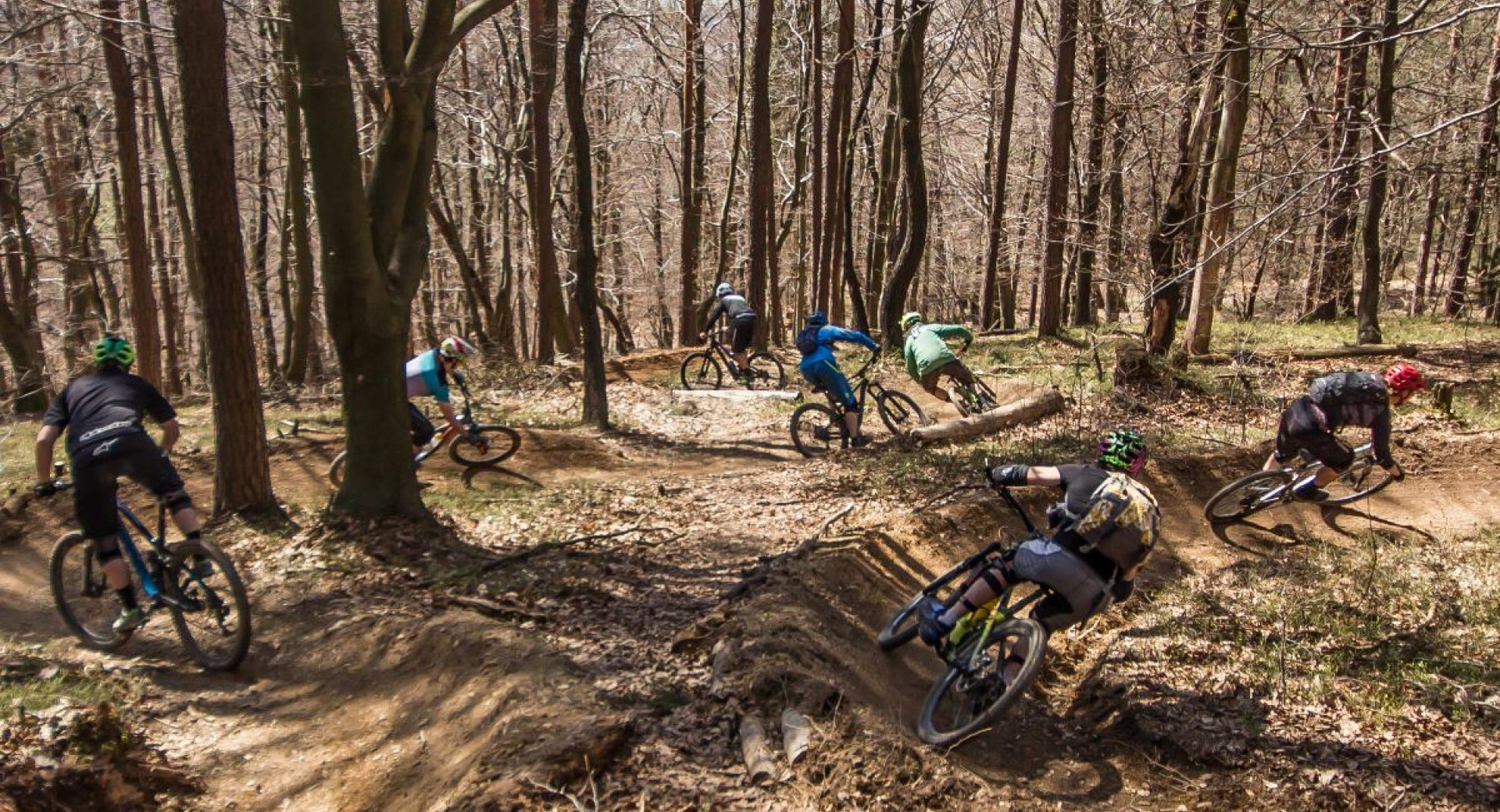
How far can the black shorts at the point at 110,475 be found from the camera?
21.5 feet

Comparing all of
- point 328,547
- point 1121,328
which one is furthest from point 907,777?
point 1121,328

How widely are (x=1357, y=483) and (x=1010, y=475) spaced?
6.65m

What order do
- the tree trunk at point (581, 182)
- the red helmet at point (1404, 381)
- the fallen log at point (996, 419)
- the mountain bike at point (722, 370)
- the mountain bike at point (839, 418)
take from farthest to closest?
the mountain bike at point (722, 370)
the tree trunk at point (581, 182)
the mountain bike at point (839, 418)
the fallen log at point (996, 419)
the red helmet at point (1404, 381)

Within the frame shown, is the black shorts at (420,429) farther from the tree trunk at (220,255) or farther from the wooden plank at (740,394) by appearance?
the wooden plank at (740,394)

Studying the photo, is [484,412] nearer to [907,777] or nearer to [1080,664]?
[1080,664]

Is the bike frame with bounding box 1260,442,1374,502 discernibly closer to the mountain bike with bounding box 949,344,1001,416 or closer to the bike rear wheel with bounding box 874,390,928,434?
the mountain bike with bounding box 949,344,1001,416

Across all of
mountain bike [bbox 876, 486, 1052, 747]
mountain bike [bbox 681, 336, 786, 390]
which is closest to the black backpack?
mountain bike [bbox 681, 336, 786, 390]

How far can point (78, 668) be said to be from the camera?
6723mm

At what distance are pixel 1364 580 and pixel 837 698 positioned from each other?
553 centimetres

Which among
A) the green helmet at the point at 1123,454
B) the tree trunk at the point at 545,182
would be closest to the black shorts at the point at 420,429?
the green helmet at the point at 1123,454

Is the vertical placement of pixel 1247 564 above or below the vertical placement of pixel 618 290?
below

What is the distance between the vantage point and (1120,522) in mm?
5750

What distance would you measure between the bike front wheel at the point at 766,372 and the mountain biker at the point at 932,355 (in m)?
4.44

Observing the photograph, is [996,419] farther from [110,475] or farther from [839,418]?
[110,475]
